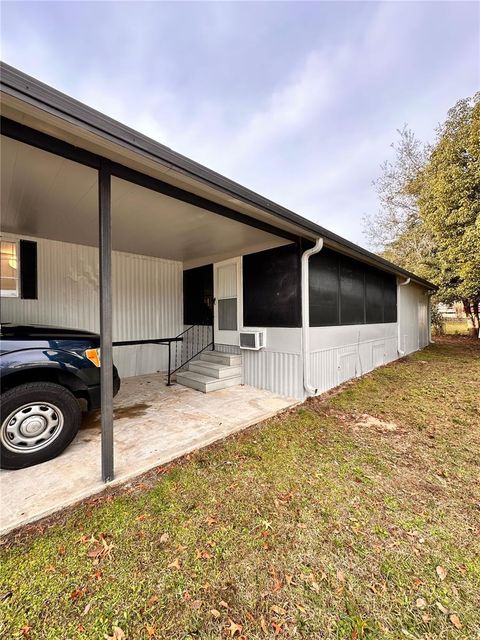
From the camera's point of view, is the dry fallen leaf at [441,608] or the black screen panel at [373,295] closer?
the dry fallen leaf at [441,608]

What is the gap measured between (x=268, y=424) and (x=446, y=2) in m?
10.2

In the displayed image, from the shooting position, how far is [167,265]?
6.28m

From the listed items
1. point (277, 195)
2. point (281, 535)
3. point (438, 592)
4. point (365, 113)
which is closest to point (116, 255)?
point (281, 535)

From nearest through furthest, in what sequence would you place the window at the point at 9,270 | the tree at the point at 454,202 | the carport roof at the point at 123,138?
the carport roof at the point at 123,138, the window at the point at 9,270, the tree at the point at 454,202

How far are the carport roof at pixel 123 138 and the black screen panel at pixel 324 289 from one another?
1.61m

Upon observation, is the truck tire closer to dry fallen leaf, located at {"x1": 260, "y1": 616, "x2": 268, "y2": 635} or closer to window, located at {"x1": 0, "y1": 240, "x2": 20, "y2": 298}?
dry fallen leaf, located at {"x1": 260, "y1": 616, "x2": 268, "y2": 635}

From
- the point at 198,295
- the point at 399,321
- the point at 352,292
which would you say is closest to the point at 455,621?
the point at 352,292

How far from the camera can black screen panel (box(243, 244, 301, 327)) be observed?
429 centimetres

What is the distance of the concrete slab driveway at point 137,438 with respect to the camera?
196cm

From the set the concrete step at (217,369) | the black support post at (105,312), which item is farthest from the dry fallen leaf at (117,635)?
the concrete step at (217,369)

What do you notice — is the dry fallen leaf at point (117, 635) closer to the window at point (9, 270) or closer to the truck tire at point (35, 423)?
the truck tire at point (35, 423)

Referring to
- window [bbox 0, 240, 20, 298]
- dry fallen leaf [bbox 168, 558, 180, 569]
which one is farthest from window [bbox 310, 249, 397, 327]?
window [bbox 0, 240, 20, 298]

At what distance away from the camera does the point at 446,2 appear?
20.4 feet

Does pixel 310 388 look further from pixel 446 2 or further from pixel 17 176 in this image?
pixel 446 2
